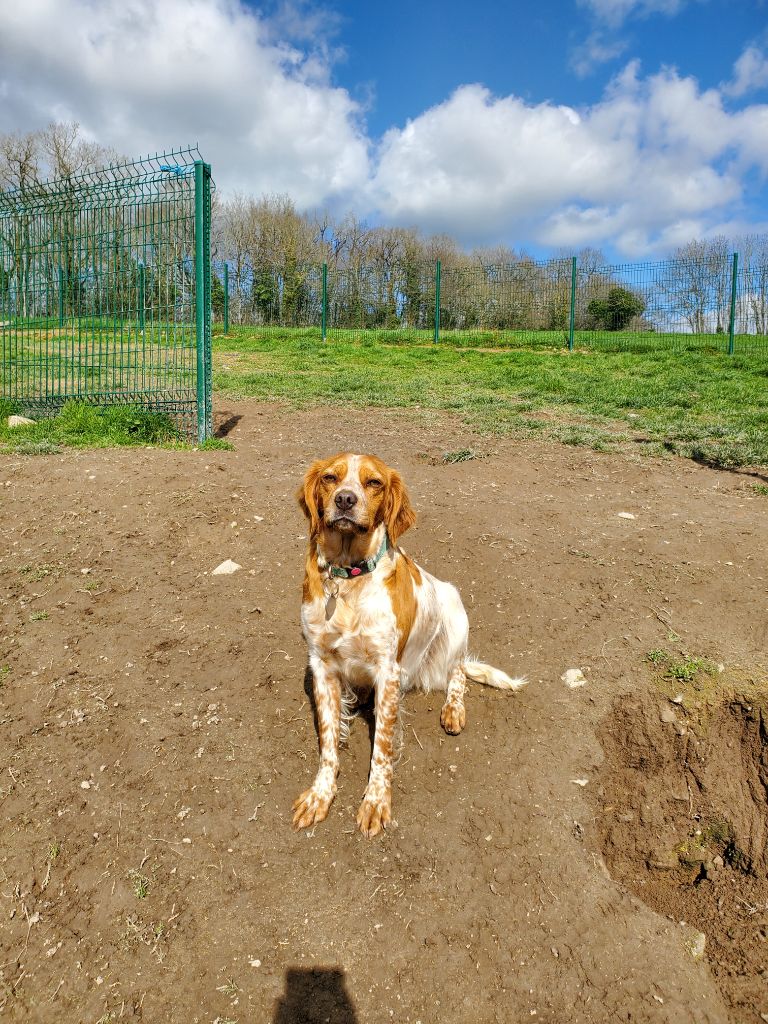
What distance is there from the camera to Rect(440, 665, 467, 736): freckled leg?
334cm

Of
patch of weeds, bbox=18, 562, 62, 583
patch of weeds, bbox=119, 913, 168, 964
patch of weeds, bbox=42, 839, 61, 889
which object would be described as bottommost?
patch of weeds, bbox=119, 913, 168, 964

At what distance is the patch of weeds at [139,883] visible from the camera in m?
2.42

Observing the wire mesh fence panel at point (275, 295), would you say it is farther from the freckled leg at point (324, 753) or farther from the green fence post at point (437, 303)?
the freckled leg at point (324, 753)

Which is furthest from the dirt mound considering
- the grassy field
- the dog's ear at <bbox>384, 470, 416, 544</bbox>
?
the grassy field

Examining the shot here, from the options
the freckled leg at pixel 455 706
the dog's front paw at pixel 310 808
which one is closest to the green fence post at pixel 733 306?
the freckled leg at pixel 455 706

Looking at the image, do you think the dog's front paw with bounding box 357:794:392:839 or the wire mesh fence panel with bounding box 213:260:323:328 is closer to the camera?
the dog's front paw with bounding box 357:794:392:839

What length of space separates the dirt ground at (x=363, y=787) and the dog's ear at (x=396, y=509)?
1109 millimetres

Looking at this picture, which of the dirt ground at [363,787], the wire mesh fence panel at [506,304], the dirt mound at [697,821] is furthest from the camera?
the wire mesh fence panel at [506,304]

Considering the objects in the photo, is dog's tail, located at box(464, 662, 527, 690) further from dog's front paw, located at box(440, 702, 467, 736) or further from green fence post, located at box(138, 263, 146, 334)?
green fence post, located at box(138, 263, 146, 334)

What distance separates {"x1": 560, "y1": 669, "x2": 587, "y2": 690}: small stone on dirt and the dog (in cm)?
106

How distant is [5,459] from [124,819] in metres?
4.93

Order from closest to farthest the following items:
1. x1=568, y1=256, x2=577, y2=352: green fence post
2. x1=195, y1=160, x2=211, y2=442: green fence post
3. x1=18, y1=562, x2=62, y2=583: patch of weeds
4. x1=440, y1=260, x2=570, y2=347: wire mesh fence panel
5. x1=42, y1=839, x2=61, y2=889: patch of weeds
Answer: x1=42, y1=839, x2=61, y2=889: patch of weeds < x1=18, y1=562, x2=62, y2=583: patch of weeds < x1=195, y1=160, x2=211, y2=442: green fence post < x1=568, y1=256, x2=577, y2=352: green fence post < x1=440, y1=260, x2=570, y2=347: wire mesh fence panel

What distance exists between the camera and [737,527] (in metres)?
5.13

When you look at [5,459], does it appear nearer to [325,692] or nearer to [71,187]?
[71,187]
